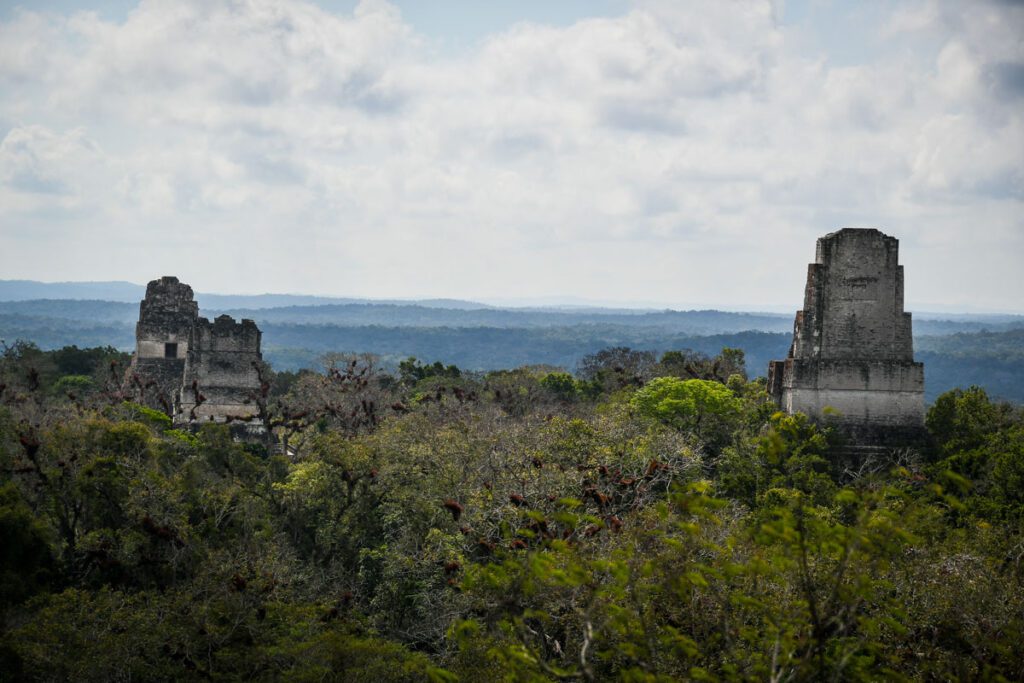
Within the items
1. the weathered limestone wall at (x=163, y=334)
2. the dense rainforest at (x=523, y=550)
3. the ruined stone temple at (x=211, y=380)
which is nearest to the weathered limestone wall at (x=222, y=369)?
the ruined stone temple at (x=211, y=380)

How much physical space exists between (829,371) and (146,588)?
Result: 580 inches

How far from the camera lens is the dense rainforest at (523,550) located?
10.8 metres

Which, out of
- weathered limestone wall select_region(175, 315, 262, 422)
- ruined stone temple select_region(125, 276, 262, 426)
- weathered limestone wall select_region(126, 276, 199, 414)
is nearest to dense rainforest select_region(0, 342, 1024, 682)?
ruined stone temple select_region(125, 276, 262, 426)

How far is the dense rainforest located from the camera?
10836 mm

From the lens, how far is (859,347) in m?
25.2

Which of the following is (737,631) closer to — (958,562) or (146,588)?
(958,562)

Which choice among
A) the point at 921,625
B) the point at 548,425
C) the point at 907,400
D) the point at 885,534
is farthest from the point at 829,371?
the point at 885,534

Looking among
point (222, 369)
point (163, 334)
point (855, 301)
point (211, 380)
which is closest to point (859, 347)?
point (855, 301)

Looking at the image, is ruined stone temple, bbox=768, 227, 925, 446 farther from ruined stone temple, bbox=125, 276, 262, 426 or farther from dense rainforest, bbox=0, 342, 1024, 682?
ruined stone temple, bbox=125, 276, 262, 426

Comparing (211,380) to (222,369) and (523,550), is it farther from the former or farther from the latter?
(523,550)

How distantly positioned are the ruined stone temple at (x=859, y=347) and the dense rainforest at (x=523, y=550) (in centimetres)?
71

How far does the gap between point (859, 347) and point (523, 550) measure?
1300cm

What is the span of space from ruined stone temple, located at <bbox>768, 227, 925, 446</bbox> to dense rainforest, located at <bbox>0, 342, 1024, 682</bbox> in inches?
27.8

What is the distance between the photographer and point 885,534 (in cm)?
929
